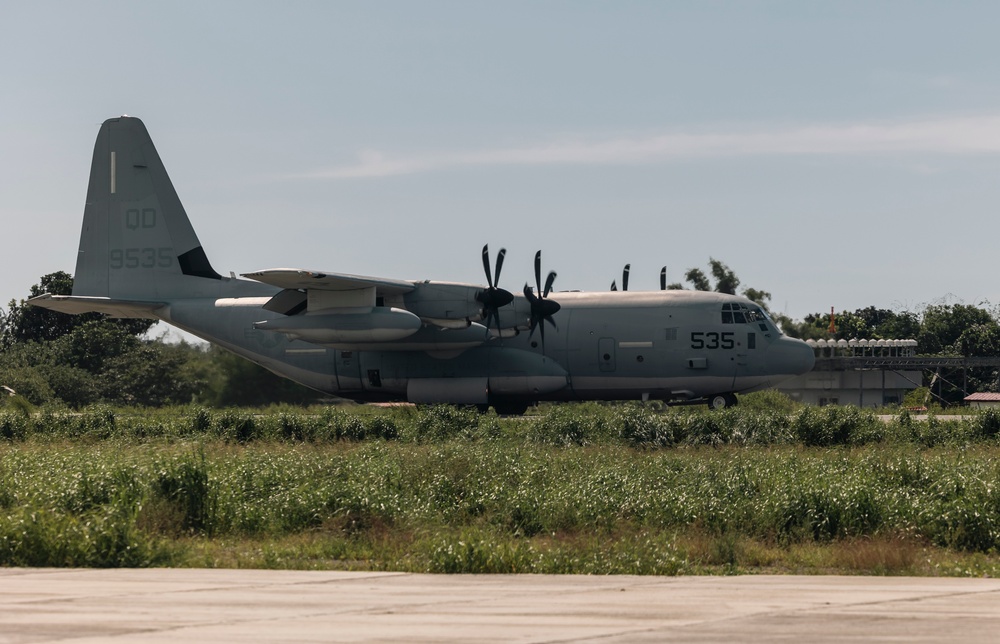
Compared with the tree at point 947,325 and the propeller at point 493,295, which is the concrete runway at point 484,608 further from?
the tree at point 947,325

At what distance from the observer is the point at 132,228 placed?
135 feet

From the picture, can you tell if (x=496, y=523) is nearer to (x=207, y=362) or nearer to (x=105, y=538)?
(x=105, y=538)

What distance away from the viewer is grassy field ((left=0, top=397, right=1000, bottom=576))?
13578 mm

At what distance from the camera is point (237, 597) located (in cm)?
982

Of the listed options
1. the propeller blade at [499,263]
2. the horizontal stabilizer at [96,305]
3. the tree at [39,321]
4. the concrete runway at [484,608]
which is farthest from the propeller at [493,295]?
the tree at [39,321]

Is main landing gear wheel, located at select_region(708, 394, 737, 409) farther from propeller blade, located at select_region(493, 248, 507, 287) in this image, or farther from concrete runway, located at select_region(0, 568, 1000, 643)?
concrete runway, located at select_region(0, 568, 1000, 643)

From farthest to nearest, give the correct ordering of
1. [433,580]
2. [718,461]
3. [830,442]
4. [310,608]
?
[830,442] → [718,461] → [433,580] → [310,608]

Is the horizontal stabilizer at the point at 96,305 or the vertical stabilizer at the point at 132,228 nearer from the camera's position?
the horizontal stabilizer at the point at 96,305

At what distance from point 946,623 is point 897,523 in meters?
8.47

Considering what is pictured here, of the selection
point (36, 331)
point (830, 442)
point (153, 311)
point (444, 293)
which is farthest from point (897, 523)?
point (36, 331)

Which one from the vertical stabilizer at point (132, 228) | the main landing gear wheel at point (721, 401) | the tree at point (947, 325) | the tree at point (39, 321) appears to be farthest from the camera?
the tree at point (947, 325)

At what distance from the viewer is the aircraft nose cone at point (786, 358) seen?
118 feet

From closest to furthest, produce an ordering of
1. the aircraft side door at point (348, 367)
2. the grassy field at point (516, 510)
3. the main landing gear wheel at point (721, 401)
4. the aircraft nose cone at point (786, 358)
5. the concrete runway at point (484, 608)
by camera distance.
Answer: the concrete runway at point (484, 608) → the grassy field at point (516, 510) → the aircraft nose cone at point (786, 358) → the main landing gear wheel at point (721, 401) → the aircraft side door at point (348, 367)

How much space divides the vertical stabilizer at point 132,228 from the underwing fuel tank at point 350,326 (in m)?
6.64
